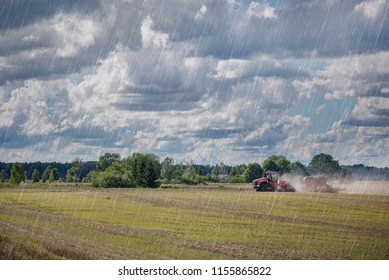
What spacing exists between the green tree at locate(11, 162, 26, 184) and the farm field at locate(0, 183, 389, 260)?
75673 mm

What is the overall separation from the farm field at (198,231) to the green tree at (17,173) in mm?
75673

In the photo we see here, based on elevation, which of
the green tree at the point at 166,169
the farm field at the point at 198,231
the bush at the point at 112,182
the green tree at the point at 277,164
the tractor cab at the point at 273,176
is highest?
the green tree at the point at 277,164

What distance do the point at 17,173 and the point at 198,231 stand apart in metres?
100

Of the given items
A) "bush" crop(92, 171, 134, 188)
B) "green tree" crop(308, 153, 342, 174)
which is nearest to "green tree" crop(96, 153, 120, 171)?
"green tree" crop(308, 153, 342, 174)

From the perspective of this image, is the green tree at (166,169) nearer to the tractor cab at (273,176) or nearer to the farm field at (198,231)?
the tractor cab at (273,176)

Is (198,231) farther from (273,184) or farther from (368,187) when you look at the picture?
(368,187)

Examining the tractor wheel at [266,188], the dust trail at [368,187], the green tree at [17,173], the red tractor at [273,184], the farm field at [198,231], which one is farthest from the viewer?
the green tree at [17,173]

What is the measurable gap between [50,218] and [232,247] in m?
17.0

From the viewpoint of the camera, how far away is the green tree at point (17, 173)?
121 m

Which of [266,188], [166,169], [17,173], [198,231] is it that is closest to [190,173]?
[166,169]

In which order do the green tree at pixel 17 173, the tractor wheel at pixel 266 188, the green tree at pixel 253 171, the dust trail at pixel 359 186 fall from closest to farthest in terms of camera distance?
1. the tractor wheel at pixel 266 188
2. the dust trail at pixel 359 186
3. the green tree at pixel 17 173
4. the green tree at pixel 253 171

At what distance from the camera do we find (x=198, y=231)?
32.2 m

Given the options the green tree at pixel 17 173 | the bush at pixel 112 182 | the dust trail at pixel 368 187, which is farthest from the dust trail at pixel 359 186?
the green tree at pixel 17 173
